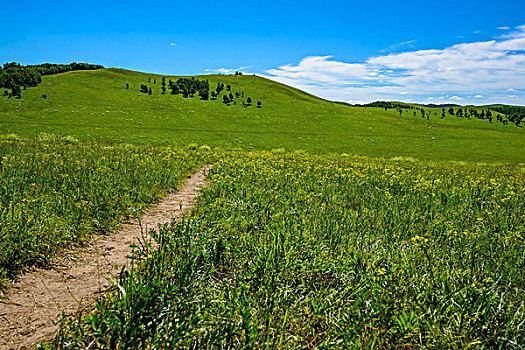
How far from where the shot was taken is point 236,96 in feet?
296

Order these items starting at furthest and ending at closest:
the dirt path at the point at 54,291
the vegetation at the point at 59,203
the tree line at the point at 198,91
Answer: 1. the tree line at the point at 198,91
2. the vegetation at the point at 59,203
3. the dirt path at the point at 54,291

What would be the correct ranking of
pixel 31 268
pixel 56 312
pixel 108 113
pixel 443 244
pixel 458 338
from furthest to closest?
pixel 108 113 < pixel 443 244 < pixel 31 268 < pixel 56 312 < pixel 458 338

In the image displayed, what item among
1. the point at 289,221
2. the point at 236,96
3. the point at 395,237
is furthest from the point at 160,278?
the point at 236,96

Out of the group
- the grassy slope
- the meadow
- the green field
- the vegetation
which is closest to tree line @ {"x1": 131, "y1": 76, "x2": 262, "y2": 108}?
the grassy slope

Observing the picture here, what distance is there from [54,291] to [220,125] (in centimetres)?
5611

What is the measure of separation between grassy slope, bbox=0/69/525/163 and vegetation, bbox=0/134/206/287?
30.8 metres

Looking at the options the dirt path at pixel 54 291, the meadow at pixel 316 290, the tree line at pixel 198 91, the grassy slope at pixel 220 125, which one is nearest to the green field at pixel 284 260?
the meadow at pixel 316 290

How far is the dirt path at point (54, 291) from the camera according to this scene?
9.30 ft

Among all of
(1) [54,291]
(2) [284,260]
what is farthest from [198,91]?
(2) [284,260]

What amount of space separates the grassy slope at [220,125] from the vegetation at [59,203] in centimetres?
3083

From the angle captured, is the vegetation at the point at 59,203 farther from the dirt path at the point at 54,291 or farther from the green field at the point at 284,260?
the dirt path at the point at 54,291

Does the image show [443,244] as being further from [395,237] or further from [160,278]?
[160,278]

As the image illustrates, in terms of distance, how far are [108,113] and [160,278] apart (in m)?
63.7

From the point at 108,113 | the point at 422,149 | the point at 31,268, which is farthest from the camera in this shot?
the point at 108,113
